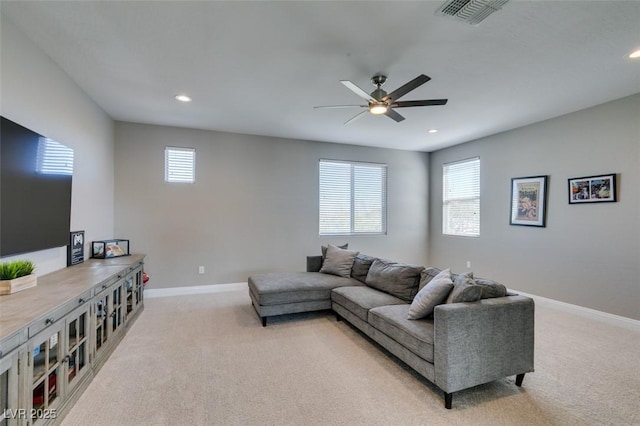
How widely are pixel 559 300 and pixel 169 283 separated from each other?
6.07 meters

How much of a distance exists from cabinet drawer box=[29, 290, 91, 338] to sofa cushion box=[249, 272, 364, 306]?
1728 millimetres

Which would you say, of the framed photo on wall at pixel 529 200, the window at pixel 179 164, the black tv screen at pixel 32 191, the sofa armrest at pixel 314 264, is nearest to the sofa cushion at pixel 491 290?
the sofa armrest at pixel 314 264

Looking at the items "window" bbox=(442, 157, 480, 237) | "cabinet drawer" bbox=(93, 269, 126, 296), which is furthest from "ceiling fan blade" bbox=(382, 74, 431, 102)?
"window" bbox=(442, 157, 480, 237)

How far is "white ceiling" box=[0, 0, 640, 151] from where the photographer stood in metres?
2.12

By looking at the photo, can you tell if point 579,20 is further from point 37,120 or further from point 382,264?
point 37,120

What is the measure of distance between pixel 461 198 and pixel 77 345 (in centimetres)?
625

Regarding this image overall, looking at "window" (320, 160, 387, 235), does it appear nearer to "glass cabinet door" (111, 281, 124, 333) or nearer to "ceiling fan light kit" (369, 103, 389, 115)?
"ceiling fan light kit" (369, 103, 389, 115)

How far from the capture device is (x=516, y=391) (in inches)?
89.7

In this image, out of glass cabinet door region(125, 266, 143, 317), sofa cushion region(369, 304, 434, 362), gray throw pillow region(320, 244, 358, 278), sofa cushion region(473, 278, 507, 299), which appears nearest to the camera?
sofa cushion region(369, 304, 434, 362)

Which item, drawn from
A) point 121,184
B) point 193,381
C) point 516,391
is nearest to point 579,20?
point 516,391

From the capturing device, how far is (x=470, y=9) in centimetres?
200

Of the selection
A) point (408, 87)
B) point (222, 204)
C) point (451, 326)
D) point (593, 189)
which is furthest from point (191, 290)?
point (593, 189)

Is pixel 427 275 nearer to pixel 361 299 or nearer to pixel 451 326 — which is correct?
pixel 361 299

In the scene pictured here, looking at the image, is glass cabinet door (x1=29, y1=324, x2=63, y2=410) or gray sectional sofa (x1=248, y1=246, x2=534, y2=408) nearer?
glass cabinet door (x1=29, y1=324, x2=63, y2=410)
